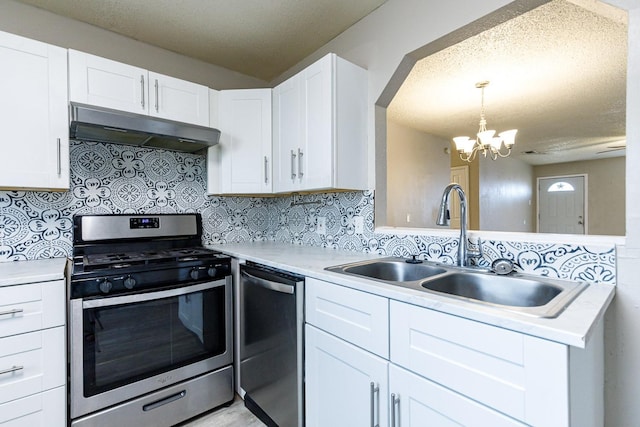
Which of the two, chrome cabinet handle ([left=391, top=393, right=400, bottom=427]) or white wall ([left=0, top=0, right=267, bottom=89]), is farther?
white wall ([left=0, top=0, right=267, bottom=89])

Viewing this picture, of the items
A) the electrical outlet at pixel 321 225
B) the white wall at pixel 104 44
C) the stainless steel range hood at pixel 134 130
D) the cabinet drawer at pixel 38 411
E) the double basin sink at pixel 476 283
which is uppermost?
the white wall at pixel 104 44

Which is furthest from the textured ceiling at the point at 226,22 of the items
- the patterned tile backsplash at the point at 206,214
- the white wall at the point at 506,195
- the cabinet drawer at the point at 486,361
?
the white wall at the point at 506,195

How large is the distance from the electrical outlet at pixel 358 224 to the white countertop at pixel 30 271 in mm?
1579

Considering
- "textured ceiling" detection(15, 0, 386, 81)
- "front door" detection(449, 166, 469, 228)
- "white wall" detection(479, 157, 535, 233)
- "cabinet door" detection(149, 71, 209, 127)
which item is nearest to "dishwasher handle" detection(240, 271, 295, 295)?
"cabinet door" detection(149, 71, 209, 127)

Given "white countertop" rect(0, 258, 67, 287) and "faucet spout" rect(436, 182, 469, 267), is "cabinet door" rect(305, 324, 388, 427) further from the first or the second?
"white countertop" rect(0, 258, 67, 287)

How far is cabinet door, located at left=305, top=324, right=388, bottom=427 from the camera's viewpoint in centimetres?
114

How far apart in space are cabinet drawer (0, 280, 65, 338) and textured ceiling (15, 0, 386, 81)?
5.45ft

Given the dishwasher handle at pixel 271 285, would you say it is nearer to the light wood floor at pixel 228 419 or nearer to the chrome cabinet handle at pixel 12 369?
the light wood floor at pixel 228 419

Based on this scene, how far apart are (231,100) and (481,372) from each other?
2216mm

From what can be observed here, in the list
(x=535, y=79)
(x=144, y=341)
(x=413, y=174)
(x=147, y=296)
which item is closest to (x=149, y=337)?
(x=144, y=341)

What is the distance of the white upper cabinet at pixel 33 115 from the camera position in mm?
1553

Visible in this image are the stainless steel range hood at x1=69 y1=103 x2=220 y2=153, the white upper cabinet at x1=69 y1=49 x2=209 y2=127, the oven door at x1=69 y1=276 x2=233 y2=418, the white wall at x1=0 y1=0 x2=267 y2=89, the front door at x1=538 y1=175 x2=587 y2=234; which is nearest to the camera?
the oven door at x1=69 y1=276 x2=233 y2=418

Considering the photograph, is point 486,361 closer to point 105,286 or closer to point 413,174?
point 105,286

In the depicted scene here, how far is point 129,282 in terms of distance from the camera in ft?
5.12
